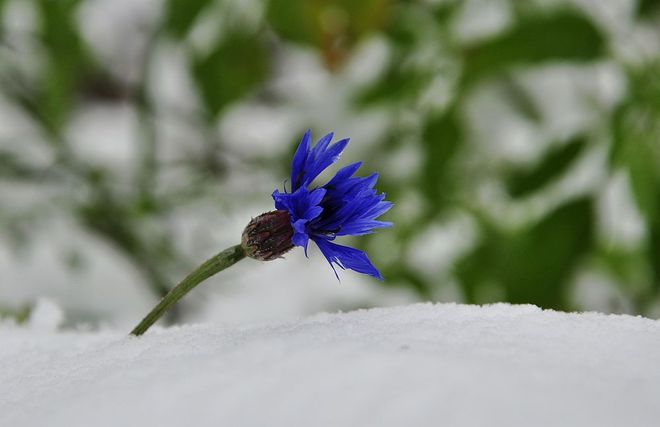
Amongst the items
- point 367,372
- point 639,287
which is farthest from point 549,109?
point 367,372

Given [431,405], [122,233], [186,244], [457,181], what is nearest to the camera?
[431,405]

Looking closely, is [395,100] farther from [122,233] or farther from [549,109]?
[122,233]

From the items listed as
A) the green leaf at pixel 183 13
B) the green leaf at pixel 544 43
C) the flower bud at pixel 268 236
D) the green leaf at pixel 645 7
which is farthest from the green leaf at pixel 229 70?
the flower bud at pixel 268 236

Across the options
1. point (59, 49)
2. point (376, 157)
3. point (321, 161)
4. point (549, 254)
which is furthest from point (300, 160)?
point (376, 157)

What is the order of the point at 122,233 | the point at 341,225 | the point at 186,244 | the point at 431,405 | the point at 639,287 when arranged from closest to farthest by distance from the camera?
the point at 431,405, the point at 341,225, the point at 639,287, the point at 122,233, the point at 186,244

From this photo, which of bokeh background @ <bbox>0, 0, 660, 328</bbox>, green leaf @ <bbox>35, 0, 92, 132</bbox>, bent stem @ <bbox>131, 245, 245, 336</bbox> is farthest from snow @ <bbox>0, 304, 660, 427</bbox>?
green leaf @ <bbox>35, 0, 92, 132</bbox>

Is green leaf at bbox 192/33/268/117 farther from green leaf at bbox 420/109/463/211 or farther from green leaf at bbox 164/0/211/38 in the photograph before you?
green leaf at bbox 420/109/463/211

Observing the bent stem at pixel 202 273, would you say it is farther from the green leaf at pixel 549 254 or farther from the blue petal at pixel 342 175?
the green leaf at pixel 549 254
